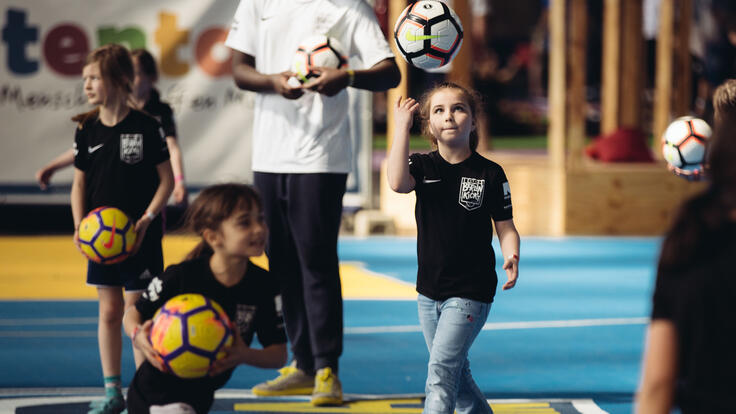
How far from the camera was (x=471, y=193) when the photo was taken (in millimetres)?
4973

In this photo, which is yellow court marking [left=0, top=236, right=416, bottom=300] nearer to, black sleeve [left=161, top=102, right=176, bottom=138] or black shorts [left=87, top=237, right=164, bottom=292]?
black sleeve [left=161, top=102, right=176, bottom=138]

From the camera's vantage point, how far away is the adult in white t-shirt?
6250mm

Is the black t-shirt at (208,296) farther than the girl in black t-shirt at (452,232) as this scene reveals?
No

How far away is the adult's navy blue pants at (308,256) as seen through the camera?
6242 mm

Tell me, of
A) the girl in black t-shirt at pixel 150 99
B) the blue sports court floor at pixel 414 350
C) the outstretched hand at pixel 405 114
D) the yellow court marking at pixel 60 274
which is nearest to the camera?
the outstretched hand at pixel 405 114

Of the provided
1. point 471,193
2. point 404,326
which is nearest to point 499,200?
point 471,193

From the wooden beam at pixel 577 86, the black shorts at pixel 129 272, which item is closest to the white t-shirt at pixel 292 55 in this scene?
the black shorts at pixel 129 272

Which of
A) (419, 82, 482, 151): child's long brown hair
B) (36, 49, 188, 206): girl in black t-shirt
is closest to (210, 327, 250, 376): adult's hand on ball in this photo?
(419, 82, 482, 151): child's long brown hair

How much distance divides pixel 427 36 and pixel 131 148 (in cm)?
159

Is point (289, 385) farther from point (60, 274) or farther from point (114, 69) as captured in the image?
point (60, 274)

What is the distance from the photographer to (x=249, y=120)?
50.8 ft

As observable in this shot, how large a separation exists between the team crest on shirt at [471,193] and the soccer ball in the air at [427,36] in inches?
37.0

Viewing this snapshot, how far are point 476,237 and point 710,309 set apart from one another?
2.26m

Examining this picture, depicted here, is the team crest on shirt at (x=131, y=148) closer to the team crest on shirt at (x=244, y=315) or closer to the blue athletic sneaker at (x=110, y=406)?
the blue athletic sneaker at (x=110, y=406)
